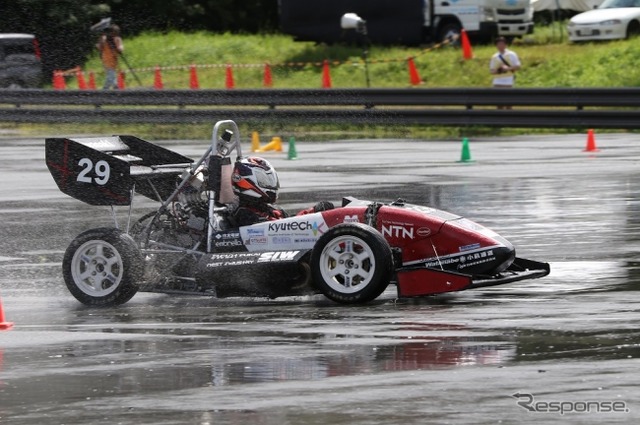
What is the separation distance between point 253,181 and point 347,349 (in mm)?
2684

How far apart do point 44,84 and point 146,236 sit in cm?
3216

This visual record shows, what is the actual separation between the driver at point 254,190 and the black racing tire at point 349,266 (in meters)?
0.74

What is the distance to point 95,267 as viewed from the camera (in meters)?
11.1

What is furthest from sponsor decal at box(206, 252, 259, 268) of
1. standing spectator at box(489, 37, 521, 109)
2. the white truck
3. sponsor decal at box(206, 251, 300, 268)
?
the white truck

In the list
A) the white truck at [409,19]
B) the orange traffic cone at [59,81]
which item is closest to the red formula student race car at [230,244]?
the white truck at [409,19]

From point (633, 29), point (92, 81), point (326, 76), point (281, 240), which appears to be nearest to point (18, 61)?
point (92, 81)

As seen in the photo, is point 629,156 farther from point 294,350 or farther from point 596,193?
point 294,350

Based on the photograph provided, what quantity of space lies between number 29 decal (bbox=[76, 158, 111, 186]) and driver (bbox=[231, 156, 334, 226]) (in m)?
0.99

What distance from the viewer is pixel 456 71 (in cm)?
3412

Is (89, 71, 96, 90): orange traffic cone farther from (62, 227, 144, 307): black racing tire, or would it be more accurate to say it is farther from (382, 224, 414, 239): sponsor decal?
(382, 224, 414, 239): sponsor decal

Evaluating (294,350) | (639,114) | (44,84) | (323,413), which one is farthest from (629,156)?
(44,84)

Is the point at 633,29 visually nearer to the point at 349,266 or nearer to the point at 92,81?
the point at 92,81

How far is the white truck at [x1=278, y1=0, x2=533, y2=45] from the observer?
1433 inches

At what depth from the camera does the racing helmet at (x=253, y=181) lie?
11.1m
